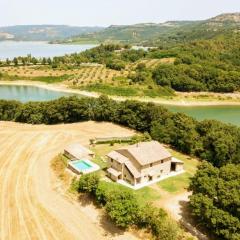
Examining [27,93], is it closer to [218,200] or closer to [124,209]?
[124,209]

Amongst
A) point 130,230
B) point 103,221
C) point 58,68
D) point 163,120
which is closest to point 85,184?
point 103,221

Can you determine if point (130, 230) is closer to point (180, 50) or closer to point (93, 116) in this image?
point (93, 116)

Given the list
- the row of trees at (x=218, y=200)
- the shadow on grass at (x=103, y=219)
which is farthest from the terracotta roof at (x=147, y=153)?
the shadow on grass at (x=103, y=219)

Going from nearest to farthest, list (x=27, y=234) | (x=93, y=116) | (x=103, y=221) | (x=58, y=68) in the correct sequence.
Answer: (x=27, y=234) → (x=103, y=221) → (x=93, y=116) → (x=58, y=68)

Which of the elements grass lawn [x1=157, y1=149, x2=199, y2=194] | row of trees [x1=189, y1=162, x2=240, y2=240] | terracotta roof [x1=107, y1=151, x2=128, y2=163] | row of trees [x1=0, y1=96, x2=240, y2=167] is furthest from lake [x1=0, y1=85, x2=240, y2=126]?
row of trees [x1=189, y1=162, x2=240, y2=240]

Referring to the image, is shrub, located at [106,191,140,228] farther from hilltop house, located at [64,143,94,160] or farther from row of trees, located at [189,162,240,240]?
hilltop house, located at [64,143,94,160]

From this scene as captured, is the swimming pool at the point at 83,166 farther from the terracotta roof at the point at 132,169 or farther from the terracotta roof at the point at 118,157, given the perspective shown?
the terracotta roof at the point at 132,169

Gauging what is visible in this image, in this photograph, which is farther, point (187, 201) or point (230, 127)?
point (230, 127)
